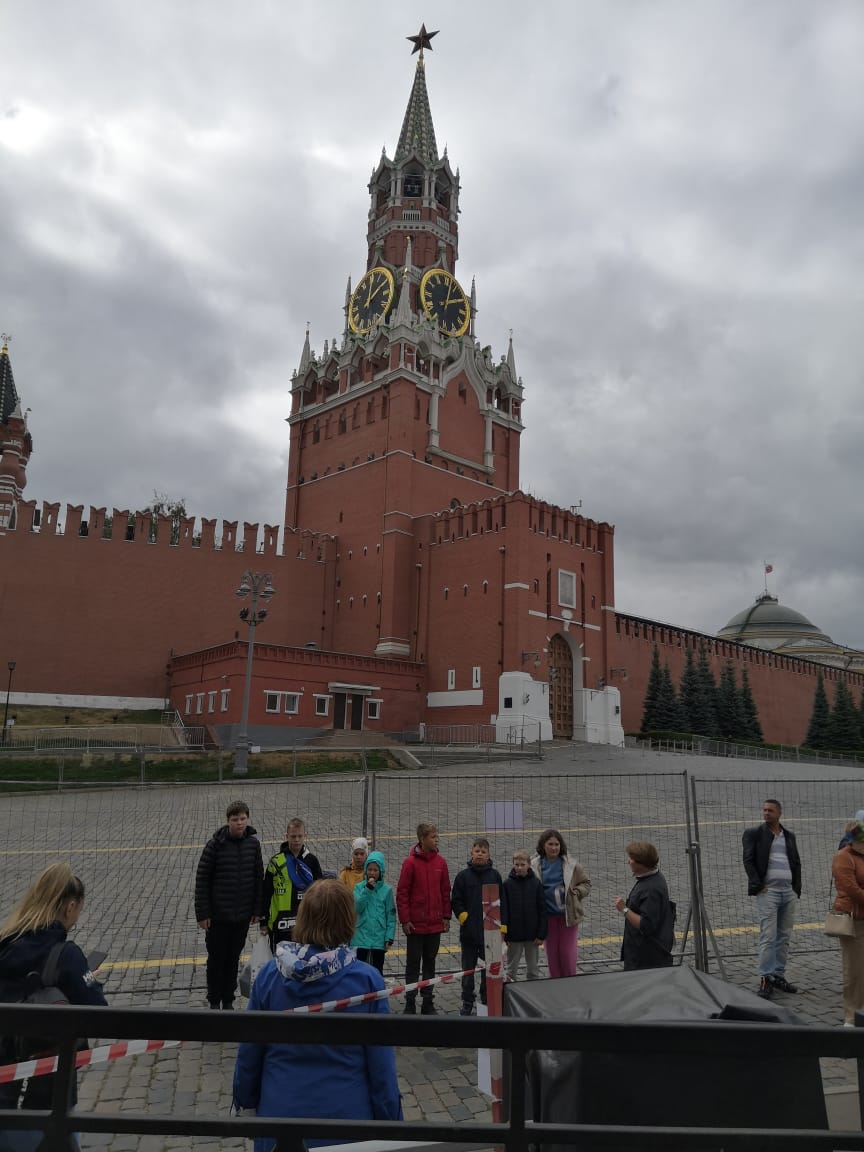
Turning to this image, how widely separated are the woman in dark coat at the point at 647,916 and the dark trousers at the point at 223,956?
280 centimetres

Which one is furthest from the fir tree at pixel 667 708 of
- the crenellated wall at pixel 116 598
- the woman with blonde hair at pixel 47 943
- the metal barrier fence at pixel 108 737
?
the woman with blonde hair at pixel 47 943

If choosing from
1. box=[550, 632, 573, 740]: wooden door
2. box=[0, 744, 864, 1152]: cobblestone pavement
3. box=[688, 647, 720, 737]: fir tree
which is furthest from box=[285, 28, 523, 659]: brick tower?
box=[0, 744, 864, 1152]: cobblestone pavement

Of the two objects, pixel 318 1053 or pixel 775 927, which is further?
pixel 775 927

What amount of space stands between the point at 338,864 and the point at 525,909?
213 inches

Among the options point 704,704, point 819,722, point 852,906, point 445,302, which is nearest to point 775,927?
point 852,906

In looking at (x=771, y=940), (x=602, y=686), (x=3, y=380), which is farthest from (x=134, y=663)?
(x=771, y=940)

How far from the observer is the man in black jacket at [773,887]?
7.16 metres

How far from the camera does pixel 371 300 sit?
50.5m

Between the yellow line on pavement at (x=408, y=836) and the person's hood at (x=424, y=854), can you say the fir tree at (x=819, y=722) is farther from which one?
the person's hood at (x=424, y=854)

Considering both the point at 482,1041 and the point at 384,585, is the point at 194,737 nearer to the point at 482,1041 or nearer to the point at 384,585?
the point at 384,585

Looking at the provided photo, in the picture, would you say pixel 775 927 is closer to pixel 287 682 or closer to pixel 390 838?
pixel 390 838

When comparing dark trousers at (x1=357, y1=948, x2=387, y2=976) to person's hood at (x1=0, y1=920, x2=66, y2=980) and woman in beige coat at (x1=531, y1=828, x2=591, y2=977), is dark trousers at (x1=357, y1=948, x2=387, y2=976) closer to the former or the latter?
woman in beige coat at (x1=531, y1=828, x2=591, y2=977)

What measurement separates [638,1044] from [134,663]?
39.5 meters

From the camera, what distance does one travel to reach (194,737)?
3441 centimetres
